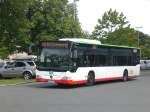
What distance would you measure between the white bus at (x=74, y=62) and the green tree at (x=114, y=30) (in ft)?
104

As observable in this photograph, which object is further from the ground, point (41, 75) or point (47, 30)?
point (47, 30)

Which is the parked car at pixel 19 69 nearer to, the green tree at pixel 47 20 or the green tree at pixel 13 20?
the green tree at pixel 13 20

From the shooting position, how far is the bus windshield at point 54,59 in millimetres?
27000

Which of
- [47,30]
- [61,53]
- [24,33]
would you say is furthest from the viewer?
[47,30]

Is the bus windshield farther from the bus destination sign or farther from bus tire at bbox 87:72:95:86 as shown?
bus tire at bbox 87:72:95:86

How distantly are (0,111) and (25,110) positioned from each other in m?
0.85

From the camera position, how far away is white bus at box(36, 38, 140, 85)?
2698cm

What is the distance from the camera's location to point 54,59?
A: 89.4 ft

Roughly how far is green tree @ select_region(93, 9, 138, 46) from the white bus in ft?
104

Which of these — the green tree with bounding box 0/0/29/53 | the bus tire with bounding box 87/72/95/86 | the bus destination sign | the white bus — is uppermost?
the green tree with bounding box 0/0/29/53

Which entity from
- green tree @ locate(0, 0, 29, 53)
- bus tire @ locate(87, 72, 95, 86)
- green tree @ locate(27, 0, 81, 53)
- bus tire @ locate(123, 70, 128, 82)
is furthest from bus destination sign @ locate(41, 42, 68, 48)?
green tree @ locate(27, 0, 81, 53)

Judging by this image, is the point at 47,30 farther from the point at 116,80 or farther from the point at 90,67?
the point at 90,67

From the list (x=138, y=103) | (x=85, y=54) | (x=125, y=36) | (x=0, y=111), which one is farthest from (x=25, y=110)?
(x=125, y=36)

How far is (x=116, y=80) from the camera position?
3700 cm
